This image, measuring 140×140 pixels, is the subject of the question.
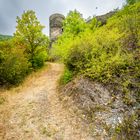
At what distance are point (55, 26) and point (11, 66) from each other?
2347cm

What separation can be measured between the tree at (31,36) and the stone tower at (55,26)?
46.5ft

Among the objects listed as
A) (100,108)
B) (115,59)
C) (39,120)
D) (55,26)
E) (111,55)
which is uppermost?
(55,26)

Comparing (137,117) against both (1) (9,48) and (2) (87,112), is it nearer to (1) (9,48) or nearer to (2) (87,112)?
(2) (87,112)

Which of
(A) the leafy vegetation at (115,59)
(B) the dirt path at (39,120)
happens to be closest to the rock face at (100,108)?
(A) the leafy vegetation at (115,59)

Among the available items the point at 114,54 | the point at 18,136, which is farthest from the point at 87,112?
the point at 114,54

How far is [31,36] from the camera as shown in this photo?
21062 millimetres

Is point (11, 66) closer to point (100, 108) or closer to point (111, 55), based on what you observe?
point (111, 55)

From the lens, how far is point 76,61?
1362cm

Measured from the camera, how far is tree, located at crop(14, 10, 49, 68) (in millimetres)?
20641

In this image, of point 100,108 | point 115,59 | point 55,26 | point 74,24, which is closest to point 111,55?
point 115,59

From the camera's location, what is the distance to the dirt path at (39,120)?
9.00 m

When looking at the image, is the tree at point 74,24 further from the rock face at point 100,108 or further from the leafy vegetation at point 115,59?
the rock face at point 100,108

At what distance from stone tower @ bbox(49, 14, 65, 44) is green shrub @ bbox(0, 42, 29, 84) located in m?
18.9

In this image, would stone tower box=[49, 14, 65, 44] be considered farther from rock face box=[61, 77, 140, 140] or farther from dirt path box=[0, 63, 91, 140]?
rock face box=[61, 77, 140, 140]
